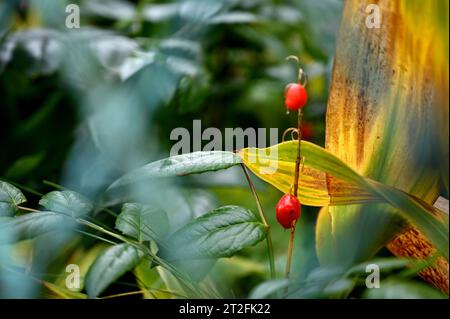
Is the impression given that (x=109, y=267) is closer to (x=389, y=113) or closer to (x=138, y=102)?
(x=389, y=113)

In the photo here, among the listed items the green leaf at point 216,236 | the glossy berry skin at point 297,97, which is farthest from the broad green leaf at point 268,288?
the glossy berry skin at point 297,97

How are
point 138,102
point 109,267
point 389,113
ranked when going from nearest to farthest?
point 109,267, point 389,113, point 138,102

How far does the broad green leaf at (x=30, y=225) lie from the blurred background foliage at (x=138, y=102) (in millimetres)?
162

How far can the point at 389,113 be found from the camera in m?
0.49

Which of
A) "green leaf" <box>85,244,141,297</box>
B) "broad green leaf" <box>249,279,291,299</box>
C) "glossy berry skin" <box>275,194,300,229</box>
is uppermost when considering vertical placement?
"glossy berry skin" <box>275,194,300,229</box>

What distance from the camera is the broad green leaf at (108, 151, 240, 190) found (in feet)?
1.41

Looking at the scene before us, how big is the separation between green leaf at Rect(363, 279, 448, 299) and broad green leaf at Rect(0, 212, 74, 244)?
214 mm

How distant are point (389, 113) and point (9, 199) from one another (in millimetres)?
283

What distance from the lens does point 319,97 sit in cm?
115

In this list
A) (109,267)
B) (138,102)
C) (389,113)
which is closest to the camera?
(109,267)

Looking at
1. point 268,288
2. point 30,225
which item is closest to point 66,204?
point 30,225

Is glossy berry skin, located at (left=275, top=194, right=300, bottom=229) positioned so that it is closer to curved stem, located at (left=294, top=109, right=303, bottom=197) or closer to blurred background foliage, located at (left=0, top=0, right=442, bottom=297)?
curved stem, located at (left=294, top=109, right=303, bottom=197)

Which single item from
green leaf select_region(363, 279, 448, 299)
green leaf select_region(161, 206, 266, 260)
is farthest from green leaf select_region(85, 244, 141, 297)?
green leaf select_region(363, 279, 448, 299)

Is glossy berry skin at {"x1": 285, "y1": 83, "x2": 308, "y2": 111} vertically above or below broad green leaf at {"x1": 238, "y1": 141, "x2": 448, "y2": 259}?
above
